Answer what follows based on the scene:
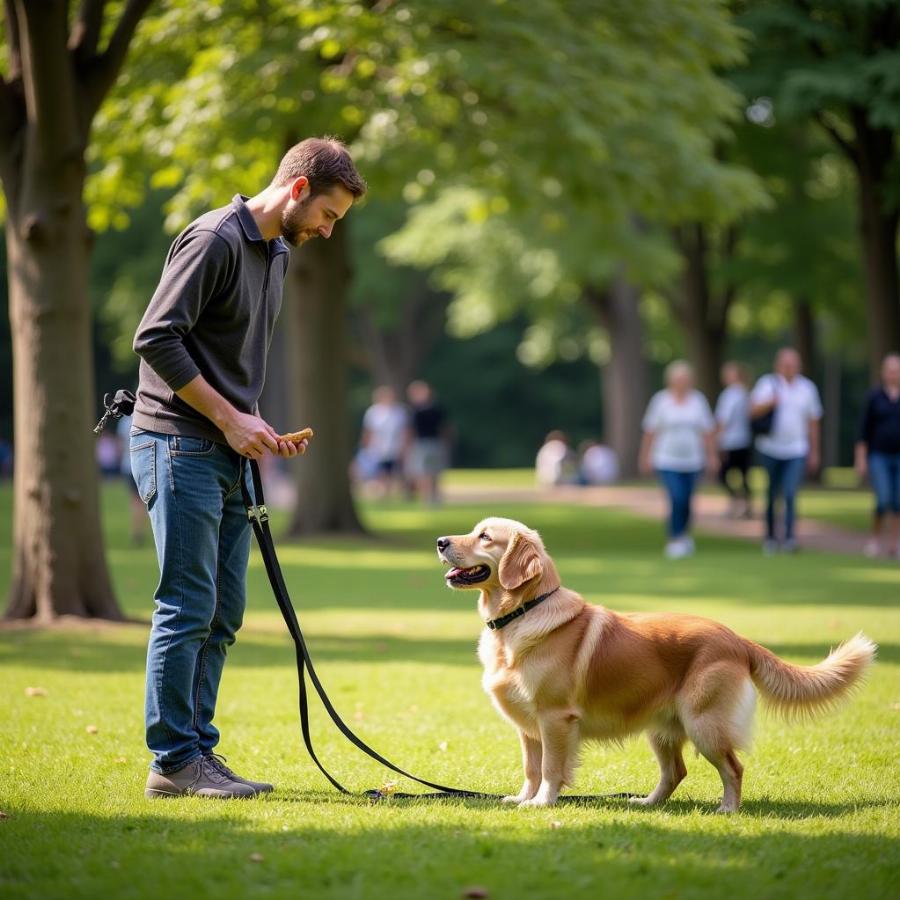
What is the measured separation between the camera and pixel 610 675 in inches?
212

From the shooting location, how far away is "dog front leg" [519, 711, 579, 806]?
17.6 ft

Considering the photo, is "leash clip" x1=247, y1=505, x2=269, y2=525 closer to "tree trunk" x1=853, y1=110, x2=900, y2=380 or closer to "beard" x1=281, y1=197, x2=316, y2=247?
"beard" x1=281, y1=197, x2=316, y2=247

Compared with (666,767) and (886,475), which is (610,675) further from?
(886,475)

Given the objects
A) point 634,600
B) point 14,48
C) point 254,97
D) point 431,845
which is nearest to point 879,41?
point 254,97

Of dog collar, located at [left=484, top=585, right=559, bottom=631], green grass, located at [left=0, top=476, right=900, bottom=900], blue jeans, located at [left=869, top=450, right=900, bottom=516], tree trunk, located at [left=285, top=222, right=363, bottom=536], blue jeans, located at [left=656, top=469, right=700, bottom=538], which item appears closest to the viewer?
→ green grass, located at [left=0, top=476, right=900, bottom=900]

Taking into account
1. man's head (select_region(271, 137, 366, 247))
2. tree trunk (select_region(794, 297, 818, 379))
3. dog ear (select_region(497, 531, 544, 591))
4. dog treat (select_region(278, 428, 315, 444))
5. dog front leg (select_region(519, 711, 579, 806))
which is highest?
tree trunk (select_region(794, 297, 818, 379))

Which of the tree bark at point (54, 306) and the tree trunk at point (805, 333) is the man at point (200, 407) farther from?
the tree trunk at point (805, 333)

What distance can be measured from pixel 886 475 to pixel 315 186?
39.3 ft

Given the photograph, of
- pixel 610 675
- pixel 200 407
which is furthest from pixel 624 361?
pixel 200 407

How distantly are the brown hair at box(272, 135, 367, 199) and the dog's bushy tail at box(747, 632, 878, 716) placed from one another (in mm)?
2502

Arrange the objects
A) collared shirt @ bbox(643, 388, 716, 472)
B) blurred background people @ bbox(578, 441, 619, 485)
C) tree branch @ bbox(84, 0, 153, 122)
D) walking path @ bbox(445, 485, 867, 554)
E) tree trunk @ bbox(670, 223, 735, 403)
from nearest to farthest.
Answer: tree branch @ bbox(84, 0, 153, 122) < collared shirt @ bbox(643, 388, 716, 472) < walking path @ bbox(445, 485, 867, 554) < tree trunk @ bbox(670, 223, 735, 403) < blurred background people @ bbox(578, 441, 619, 485)

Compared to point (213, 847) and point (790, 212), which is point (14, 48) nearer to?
point (213, 847)

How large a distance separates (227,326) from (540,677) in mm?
1888

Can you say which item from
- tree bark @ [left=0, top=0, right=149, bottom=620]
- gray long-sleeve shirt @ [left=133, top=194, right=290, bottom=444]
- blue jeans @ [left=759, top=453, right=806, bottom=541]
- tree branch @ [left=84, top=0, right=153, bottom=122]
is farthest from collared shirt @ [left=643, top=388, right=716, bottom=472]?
gray long-sleeve shirt @ [left=133, top=194, right=290, bottom=444]
